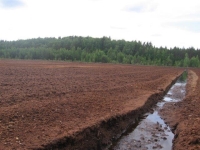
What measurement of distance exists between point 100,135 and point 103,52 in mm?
84851

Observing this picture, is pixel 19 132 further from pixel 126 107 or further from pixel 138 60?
pixel 138 60

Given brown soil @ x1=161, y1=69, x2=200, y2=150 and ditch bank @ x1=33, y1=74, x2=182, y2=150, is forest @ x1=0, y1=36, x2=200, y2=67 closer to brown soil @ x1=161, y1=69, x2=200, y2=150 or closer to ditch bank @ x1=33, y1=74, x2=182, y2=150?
brown soil @ x1=161, y1=69, x2=200, y2=150

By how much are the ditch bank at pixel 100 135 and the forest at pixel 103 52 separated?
7396 cm

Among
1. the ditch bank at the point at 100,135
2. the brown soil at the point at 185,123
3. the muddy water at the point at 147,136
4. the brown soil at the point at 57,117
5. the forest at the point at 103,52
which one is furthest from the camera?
the forest at the point at 103,52

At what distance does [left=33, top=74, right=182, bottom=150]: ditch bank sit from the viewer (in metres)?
7.33

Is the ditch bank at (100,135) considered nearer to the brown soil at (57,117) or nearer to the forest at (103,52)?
the brown soil at (57,117)

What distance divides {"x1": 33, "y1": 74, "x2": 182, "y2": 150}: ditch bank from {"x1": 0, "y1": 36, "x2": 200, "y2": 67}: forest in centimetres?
7396

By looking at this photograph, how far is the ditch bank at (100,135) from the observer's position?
24.0ft

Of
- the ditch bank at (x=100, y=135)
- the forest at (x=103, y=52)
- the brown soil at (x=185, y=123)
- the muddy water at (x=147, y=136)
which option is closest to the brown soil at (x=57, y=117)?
the ditch bank at (x=100, y=135)

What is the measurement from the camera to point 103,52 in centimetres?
9294

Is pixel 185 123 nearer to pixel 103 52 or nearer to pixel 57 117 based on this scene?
pixel 57 117

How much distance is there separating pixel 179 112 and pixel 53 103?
21.9 ft

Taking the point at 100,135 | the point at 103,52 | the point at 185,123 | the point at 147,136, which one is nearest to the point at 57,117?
the point at 100,135

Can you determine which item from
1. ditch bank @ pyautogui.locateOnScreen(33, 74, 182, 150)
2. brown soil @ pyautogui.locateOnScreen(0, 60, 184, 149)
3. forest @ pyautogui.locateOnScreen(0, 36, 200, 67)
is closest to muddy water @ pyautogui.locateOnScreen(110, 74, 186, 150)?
ditch bank @ pyautogui.locateOnScreen(33, 74, 182, 150)
